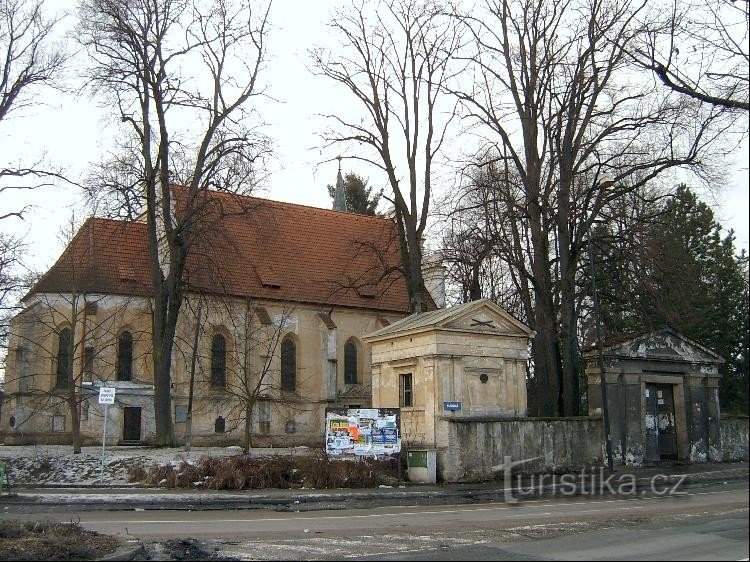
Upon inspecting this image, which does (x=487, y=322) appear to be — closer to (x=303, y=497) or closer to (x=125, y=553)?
(x=303, y=497)

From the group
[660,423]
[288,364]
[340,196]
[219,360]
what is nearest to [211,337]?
[219,360]

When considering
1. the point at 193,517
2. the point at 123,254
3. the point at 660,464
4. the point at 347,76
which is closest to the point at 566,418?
the point at 660,464

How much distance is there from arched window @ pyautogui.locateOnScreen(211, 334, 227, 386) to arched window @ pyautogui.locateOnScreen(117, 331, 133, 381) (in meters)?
3.81

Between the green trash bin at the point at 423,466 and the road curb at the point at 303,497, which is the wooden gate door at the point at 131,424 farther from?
the green trash bin at the point at 423,466

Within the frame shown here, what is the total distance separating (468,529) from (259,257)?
96.7 feet

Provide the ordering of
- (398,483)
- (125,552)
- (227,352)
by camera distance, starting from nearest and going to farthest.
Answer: (125,552), (398,483), (227,352)

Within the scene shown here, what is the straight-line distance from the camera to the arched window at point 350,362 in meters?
40.8

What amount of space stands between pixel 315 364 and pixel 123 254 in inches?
433

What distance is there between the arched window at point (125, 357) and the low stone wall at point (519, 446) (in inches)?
720

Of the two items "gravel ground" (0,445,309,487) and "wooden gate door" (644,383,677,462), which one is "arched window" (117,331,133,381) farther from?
"wooden gate door" (644,383,677,462)

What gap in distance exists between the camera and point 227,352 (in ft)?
124

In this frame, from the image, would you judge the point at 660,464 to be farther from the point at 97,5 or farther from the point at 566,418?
the point at 97,5

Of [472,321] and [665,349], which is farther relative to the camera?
[665,349]

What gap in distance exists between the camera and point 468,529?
13.5 m
